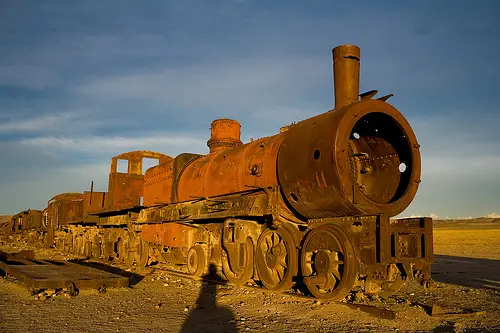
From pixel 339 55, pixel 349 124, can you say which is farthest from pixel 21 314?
pixel 339 55

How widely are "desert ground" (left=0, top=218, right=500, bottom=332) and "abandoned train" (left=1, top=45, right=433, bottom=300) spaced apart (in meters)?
0.58

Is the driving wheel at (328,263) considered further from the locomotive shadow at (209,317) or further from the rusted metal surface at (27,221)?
the rusted metal surface at (27,221)

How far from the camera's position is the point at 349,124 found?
23.3 ft

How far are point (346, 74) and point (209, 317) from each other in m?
5.08

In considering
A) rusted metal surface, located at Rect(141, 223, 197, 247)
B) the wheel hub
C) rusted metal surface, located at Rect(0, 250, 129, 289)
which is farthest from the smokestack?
rusted metal surface, located at Rect(0, 250, 129, 289)

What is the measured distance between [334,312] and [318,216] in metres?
1.83

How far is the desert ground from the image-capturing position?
5.87m

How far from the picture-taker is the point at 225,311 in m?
7.00

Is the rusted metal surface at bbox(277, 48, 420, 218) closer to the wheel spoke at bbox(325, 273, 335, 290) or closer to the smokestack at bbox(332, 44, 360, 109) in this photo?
the smokestack at bbox(332, 44, 360, 109)

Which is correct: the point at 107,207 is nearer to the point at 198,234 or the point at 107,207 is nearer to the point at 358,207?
the point at 198,234

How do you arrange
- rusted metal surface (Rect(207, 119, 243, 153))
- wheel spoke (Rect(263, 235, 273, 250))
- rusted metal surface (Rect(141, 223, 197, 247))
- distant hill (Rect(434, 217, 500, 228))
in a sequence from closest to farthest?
wheel spoke (Rect(263, 235, 273, 250))
rusted metal surface (Rect(141, 223, 197, 247))
rusted metal surface (Rect(207, 119, 243, 153))
distant hill (Rect(434, 217, 500, 228))

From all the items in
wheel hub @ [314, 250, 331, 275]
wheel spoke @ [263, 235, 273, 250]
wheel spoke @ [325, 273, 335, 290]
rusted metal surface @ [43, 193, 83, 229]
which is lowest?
wheel spoke @ [325, 273, 335, 290]

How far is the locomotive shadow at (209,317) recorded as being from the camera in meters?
5.80

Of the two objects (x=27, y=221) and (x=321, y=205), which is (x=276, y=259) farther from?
(x=27, y=221)
